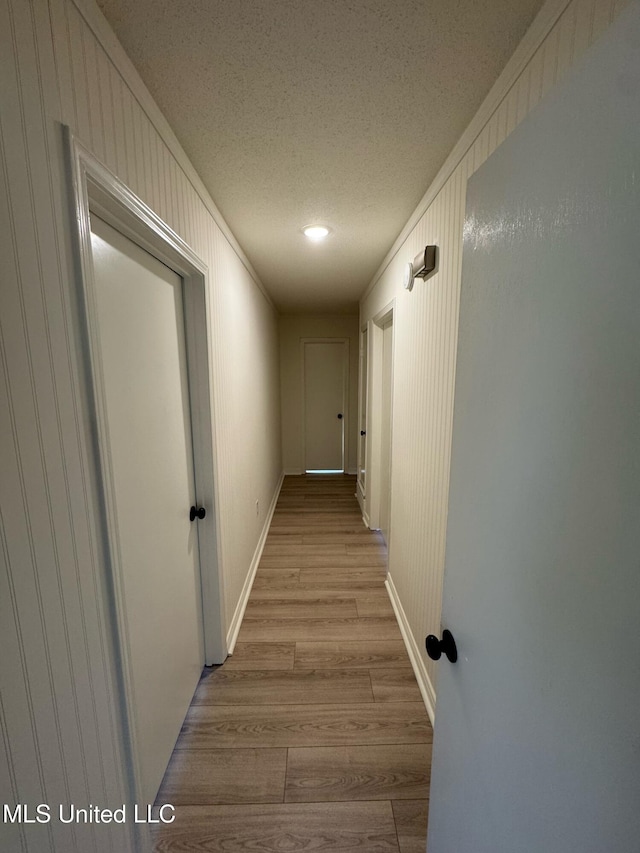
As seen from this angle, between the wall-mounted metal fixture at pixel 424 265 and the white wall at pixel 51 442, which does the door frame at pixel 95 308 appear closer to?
the white wall at pixel 51 442

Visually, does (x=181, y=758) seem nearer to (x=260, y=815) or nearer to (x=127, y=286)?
(x=260, y=815)

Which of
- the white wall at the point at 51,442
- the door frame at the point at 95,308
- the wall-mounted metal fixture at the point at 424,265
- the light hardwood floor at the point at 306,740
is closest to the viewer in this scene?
the white wall at the point at 51,442

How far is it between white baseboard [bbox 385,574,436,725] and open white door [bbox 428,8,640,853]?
0.86m

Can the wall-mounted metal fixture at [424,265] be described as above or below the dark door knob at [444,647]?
above

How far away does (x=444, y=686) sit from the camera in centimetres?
89

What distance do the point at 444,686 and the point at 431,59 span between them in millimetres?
1688

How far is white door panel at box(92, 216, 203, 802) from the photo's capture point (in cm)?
97

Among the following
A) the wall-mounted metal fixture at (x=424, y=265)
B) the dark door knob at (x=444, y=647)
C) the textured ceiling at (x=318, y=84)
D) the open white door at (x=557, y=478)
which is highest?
the textured ceiling at (x=318, y=84)

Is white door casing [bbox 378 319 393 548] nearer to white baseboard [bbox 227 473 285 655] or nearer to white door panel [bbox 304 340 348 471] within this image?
white baseboard [bbox 227 473 285 655]

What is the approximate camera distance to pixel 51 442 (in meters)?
0.67

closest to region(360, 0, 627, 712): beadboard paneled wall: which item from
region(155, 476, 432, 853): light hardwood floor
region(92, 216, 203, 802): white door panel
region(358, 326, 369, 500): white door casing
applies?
region(155, 476, 432, 853): light hardwood floor

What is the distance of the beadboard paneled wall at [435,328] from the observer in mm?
774

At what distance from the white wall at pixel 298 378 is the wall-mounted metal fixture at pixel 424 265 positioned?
3002 millimetres

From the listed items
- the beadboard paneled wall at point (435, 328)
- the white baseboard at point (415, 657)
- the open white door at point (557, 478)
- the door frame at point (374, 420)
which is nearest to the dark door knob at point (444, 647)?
the open white door at point (557, 478)
